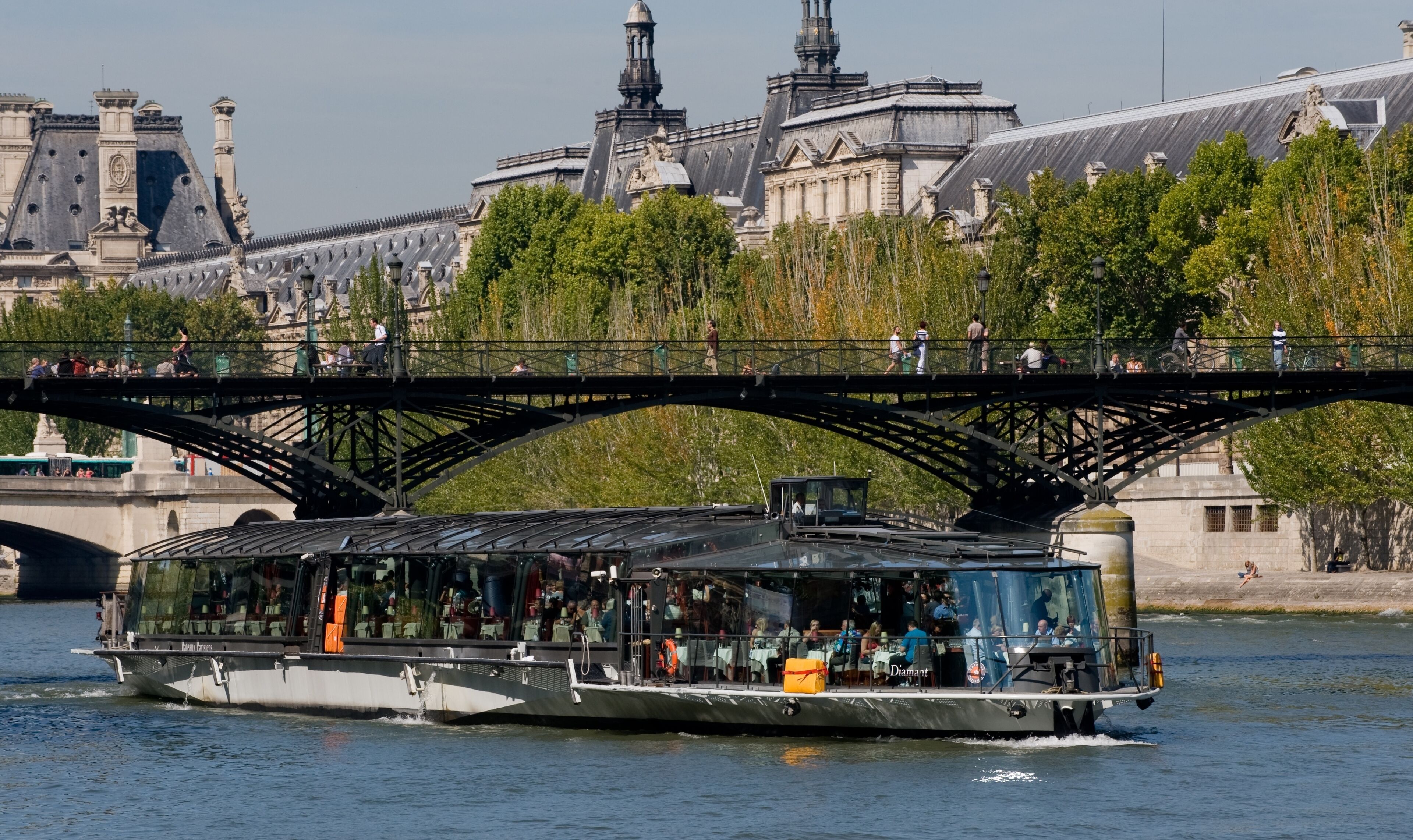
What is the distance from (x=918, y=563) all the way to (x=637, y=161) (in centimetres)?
12056

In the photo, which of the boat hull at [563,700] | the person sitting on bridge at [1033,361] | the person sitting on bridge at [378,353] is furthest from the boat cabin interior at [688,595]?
the person sitting on bridge at [1033,361]

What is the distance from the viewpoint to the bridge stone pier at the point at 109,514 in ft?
414

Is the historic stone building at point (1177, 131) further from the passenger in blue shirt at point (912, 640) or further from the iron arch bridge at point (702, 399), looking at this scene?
A: the passenger in blue shirt at point (912, 640)

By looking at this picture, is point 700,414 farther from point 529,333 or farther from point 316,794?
point 316,794

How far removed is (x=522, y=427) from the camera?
6744 centimetres

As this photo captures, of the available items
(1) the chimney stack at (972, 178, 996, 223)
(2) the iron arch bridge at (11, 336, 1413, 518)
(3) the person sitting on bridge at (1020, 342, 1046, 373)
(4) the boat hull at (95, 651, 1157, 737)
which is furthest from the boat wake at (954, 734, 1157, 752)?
(1) the chimney stack at (972, 178, 996, 223)

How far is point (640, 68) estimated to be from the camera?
17588cm

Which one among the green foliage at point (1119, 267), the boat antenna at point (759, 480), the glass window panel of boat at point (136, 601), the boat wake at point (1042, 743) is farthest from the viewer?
the green foliage at point (1119, 267)

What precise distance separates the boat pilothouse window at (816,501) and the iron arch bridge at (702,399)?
46.8 ft

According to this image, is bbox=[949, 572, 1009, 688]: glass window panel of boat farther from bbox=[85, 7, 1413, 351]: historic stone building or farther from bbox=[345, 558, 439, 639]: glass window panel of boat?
bbox=[85, 7, 1413, 351]: historic stone building

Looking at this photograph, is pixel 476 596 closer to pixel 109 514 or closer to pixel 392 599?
pixel 392 599

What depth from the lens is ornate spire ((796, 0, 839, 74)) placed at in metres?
→ 163

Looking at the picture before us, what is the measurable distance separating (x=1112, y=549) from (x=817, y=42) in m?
98.4

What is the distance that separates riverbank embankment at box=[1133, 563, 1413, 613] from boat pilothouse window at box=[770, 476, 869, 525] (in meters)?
34.1
